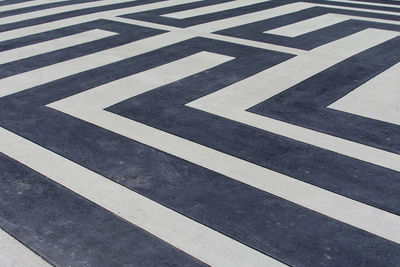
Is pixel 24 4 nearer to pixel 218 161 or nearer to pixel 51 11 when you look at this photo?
pixel 51 11

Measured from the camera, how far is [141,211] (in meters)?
4.77

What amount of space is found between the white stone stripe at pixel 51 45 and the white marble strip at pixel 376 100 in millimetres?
5360

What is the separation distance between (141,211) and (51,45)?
6.27 m

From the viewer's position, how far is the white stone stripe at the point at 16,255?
407 centimetres

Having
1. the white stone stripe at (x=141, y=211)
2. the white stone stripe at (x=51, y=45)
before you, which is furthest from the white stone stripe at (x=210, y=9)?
the white stone stripe at (x=141, y=211)

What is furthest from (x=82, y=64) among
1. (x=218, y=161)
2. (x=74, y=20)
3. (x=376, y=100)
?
(x=376, y=100)

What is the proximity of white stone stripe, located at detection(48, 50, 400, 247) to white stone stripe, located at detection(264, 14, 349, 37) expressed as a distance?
3.97 metres

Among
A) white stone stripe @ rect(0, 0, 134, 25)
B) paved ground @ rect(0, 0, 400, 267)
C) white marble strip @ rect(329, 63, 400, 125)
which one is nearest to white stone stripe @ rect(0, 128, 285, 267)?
paved ground @ rect(0, 0, 400, 267)

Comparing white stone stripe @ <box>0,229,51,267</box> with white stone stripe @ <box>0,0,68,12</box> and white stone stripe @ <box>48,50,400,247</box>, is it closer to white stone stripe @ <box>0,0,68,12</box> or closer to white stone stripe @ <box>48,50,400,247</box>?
white stone stripe @ <box>48,50,400,247</box>

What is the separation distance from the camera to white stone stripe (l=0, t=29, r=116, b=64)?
9398 mm

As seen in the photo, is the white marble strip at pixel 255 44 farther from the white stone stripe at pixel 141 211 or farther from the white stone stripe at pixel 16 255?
the white stone stripe at pixel 16 255

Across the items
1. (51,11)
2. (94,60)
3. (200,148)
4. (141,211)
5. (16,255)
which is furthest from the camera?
(51,11)

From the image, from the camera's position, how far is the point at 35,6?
1359 centimetres

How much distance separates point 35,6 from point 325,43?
7599 mm
